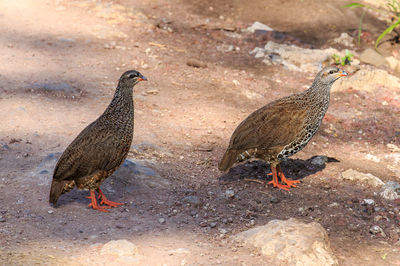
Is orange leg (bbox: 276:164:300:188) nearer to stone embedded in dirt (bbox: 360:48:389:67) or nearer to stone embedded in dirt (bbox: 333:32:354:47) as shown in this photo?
stone embedded in dirt (bbox: 360:48:389:67)

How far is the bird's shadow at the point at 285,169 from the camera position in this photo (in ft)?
20.8

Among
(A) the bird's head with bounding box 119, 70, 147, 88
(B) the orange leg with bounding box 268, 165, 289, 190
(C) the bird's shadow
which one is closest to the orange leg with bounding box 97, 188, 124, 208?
(A) the bird's head with bounding box 119, 70, 147, 88

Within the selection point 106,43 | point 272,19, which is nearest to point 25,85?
point 106,43

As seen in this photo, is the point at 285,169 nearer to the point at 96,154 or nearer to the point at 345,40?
the point at 96,154

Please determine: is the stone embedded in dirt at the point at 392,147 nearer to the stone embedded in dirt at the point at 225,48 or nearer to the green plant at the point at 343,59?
the green plant at the point at 343,59

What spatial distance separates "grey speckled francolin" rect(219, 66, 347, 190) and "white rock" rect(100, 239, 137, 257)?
1650 mm

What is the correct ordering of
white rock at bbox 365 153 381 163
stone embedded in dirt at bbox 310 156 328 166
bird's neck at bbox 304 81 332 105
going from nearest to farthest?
bird's neck at bbox 304 81 332 105 → stone embedded in dirt at bbox 310 156 328 166 → white rock at bbox 365 153 381 163

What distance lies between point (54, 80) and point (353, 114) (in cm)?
485

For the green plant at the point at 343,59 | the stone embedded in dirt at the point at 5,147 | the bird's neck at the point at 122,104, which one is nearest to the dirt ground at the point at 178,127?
the stone embedded in dirt at the point at 5,147

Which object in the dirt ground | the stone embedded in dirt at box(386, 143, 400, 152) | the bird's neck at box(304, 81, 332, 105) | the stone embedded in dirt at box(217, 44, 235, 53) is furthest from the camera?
the stone embedded in dirt at box(217, 44, 235, 53)

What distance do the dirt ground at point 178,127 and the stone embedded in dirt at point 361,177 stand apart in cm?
13

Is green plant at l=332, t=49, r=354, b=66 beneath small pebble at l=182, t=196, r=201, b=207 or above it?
above

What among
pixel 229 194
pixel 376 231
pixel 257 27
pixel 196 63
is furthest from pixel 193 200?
pixel 257 27

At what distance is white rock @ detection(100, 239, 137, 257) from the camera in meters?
4.50
